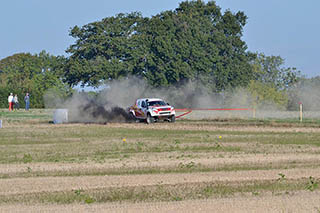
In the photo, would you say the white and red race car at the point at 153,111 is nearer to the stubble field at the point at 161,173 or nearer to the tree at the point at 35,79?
the stubble field at the point at 161,173

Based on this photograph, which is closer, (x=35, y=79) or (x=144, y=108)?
(x=144, y=108)

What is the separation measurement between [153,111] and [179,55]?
34.2 meters

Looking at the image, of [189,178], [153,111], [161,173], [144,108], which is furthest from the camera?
[144,108]

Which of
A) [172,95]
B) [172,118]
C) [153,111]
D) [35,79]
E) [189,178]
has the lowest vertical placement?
[189,178]

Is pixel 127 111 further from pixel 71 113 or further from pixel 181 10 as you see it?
pixel 181 10

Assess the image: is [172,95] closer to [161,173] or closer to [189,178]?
[161,173]

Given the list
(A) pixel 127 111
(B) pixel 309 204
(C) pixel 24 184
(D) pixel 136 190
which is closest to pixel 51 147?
(C) pixel 24 184

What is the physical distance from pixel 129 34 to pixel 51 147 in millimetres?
58338

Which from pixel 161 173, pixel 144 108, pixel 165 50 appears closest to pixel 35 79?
pixel 165 50

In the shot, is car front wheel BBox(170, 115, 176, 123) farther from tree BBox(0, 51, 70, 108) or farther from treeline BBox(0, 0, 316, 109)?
tree BBox(0, 51, 70, 108)

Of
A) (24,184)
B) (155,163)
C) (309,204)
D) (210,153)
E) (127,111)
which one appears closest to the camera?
(309,204)

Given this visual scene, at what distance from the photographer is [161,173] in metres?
17.1

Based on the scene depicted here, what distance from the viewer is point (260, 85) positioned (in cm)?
7338

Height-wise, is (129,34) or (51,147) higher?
(129,34)
